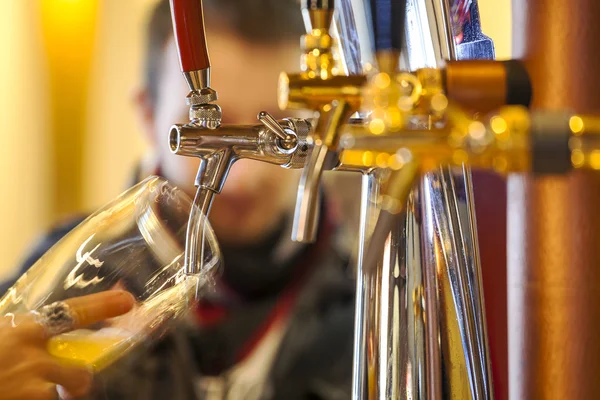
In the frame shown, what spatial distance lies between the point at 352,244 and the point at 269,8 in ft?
1.33

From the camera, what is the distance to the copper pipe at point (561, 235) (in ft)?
1.52

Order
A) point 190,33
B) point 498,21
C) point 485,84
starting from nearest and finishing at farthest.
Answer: point 485,84
point 190,33
point 498,21

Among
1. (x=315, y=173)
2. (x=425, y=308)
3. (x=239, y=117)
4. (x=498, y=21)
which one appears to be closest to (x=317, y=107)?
(x=315, y=173)

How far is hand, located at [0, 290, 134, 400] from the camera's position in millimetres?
406

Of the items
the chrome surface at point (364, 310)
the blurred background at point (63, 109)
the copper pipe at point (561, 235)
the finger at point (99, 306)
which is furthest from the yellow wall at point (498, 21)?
the blurred background at point (63, 109)

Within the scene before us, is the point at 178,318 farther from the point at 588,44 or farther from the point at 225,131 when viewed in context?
the point at 588,44

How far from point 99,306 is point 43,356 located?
0.04m

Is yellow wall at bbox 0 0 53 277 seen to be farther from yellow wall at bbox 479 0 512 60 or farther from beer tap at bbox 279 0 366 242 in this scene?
beer tap at bbox 279 0 366 242

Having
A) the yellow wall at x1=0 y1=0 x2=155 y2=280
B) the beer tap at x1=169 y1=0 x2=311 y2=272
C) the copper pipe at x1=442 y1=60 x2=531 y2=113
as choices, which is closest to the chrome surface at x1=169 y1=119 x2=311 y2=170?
the beer tap at x1=169 y1=0 x2=311 y2=272

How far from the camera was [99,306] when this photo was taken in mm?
414

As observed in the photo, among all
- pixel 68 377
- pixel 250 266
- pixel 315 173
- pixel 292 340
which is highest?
pixel 315 173

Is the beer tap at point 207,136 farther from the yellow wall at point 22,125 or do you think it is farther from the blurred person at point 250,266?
the yellow wall at point 22,125

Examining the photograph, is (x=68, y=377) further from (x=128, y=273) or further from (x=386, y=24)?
(x=386, y=24)

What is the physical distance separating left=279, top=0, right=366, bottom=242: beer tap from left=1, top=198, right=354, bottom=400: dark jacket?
33.9 inches
